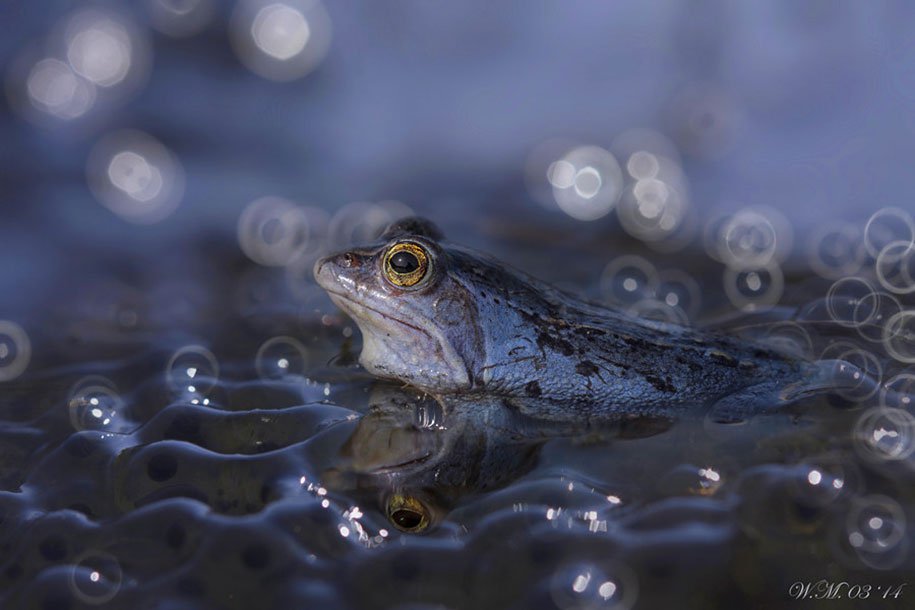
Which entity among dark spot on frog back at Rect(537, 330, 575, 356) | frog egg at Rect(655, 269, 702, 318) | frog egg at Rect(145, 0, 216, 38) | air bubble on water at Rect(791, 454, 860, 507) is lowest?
air bubble on water at Rect(791, 454, 860, 507)

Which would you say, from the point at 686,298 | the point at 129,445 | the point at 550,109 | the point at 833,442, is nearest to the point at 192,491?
the point at 129,445

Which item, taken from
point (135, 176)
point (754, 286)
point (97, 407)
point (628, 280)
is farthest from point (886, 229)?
point (135, 176)

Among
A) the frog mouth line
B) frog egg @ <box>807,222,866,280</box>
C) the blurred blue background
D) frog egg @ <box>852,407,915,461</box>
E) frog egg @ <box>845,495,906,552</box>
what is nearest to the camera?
frog egg @ <box>845,495,906,552</box>

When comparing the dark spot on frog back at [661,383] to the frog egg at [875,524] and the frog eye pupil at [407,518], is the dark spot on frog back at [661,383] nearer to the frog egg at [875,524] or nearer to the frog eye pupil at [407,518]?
the frog egg at [875,524]

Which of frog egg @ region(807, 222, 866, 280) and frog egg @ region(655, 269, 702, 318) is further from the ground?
frog egg @ region(807, 222, 866, 280)

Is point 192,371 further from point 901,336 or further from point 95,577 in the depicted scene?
point 901,336

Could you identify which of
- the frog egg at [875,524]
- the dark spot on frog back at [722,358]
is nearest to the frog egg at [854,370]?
the dark spot on frog back at [722,358]

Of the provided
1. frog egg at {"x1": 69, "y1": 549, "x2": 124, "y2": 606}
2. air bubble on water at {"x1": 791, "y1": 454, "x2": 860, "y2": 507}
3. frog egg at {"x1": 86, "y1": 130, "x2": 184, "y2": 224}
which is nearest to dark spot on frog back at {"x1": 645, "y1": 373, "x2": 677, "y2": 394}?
air bubble on water at {"x1": 791, "y1": 454, "x2": 860, "y2": 507}

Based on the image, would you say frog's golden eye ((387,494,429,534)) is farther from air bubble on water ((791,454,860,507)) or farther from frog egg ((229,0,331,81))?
frog egg ((229,0,331,81))
